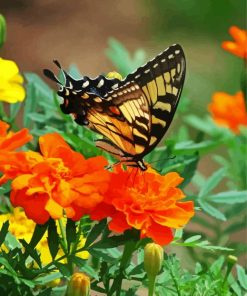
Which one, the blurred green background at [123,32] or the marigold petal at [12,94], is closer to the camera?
the marigold petal at [12,94]

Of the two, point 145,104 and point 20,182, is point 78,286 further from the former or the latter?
point 145,104

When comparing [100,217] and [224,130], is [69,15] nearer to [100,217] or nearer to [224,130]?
[224,130]

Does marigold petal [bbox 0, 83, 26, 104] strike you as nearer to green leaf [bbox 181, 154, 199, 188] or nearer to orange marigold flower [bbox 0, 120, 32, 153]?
orange marigold flower [bbox 0, 120, 32, 153]

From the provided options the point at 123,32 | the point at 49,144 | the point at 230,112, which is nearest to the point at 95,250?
the point at 49,144

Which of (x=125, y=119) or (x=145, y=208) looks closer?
(x=145, y=208)

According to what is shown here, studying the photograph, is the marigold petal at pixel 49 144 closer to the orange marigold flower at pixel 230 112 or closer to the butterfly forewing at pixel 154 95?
the butterfly forewing at pixel 154 95

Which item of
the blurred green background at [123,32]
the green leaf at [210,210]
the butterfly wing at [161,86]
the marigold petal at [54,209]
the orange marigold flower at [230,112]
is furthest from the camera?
the blurred green background at [123,32]

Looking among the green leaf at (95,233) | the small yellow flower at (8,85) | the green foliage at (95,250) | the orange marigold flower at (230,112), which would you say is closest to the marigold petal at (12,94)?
the small yellow flower at (8,85)

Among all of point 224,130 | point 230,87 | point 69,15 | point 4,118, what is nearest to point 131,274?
point 4,118
